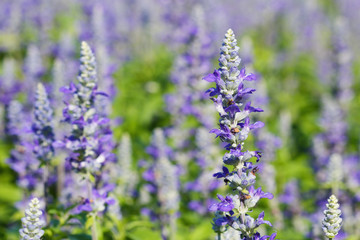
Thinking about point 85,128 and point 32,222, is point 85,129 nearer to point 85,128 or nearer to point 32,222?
point 85,128

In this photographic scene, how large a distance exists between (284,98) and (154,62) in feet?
12.8

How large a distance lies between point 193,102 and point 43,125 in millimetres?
4428

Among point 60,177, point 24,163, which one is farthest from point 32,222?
point 60,177

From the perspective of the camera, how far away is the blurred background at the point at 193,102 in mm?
7734

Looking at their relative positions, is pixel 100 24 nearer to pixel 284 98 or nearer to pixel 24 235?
pixel 284 98

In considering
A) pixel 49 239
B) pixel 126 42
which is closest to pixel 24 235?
pixel 49 239

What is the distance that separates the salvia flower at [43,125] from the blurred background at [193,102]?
3.23 feet

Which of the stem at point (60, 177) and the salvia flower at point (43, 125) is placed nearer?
the salvia flower at point (43, 125)

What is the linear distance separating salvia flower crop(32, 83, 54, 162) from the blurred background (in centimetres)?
98

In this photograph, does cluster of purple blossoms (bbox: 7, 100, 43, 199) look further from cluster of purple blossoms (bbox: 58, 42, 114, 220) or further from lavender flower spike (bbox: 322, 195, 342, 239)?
lavender flower spike (bbox: 322, 195, 342, 239)

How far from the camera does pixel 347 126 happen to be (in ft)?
35.7

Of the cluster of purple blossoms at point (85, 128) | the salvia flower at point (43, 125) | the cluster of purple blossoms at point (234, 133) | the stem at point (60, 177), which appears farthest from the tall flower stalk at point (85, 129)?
the stem at point (60, 177)

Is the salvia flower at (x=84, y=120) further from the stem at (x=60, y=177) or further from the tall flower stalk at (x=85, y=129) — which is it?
the stem at (x=60, y=177)


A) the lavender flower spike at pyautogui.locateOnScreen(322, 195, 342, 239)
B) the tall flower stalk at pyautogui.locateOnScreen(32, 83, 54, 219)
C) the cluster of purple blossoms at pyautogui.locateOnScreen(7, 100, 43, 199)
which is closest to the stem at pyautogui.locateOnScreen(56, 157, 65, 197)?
the cluster of purple blossoms at pyautogui.locateOnScreen(7, 100, 43, 199)
